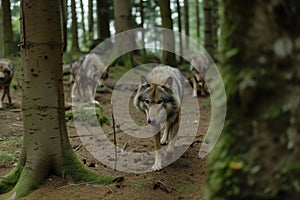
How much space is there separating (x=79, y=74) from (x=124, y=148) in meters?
7.10

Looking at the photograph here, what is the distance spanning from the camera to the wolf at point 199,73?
597 inches

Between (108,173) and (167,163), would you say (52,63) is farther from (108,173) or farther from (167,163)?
(167,163)

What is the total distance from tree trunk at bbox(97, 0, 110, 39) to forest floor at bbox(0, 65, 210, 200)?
12.8 meters

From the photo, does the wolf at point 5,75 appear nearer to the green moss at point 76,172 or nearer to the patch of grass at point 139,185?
the green moss at point 76,172

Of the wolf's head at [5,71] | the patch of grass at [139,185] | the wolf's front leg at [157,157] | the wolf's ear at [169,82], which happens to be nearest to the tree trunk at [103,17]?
the wolf's head at [5,71]

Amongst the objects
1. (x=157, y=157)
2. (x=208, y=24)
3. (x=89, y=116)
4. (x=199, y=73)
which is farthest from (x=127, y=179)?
(x=208, y=24)

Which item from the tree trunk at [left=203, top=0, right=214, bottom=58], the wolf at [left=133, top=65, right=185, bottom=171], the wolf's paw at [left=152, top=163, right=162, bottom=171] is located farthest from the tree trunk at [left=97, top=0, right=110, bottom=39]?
the wolf's paw at [left=152, top=163, right=162, bottom=171]

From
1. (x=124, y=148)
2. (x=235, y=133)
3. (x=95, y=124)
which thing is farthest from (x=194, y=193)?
(x=95, y=124)

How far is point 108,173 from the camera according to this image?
19.5 ft

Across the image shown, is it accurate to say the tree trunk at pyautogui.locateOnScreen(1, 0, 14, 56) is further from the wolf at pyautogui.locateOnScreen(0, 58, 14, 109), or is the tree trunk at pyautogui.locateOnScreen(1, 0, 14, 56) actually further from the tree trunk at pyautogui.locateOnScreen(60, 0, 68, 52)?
the wolf at pyautogui.locateOnScreen(0, 58, 14, 109)

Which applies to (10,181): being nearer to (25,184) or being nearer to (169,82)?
(25,184)

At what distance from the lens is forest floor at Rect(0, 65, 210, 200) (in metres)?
4.99

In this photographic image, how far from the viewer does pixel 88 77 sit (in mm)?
13844

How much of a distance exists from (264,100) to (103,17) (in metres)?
20.3
